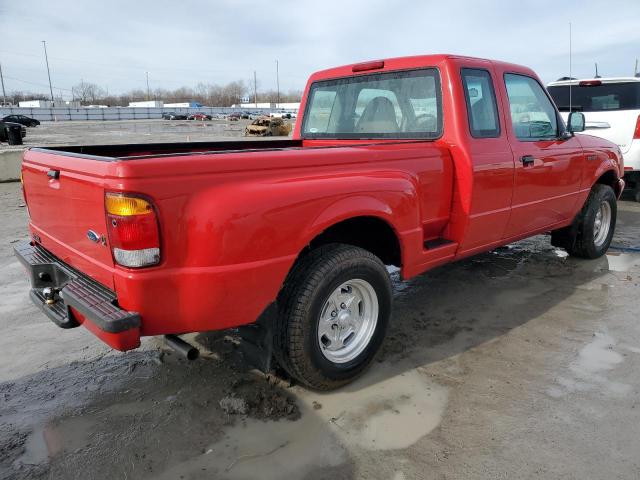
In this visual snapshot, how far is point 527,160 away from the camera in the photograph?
4.09m

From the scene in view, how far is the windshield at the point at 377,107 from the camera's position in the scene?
378 cm

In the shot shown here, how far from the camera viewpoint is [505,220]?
4031 mm

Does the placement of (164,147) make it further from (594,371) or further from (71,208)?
(594,371)

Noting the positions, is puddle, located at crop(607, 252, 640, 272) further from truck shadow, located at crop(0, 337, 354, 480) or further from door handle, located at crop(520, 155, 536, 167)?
truck shadow, located at crop(0, 337, 354, 480)

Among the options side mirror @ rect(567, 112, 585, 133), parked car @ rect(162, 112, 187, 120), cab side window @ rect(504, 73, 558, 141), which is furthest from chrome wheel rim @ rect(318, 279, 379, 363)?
parked car @ rect(162, 112, 187, 120)

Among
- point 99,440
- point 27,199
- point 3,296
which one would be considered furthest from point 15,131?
point 99,440

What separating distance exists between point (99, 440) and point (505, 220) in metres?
3.25

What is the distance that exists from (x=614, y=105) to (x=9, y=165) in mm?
12432

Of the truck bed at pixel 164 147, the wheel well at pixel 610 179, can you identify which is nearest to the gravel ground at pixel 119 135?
the truck bed at pixel 164 147

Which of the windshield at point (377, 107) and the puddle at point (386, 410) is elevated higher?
the windshield at point (377, 107)

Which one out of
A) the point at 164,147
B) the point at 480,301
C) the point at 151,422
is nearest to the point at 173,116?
the point at 164,147

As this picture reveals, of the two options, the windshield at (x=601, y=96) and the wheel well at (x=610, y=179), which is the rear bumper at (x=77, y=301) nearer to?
the wheel well at (x=610, y=179)

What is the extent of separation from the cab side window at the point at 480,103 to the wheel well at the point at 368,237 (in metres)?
1.06

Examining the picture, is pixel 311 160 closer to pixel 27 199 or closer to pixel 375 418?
pixel 375 418
